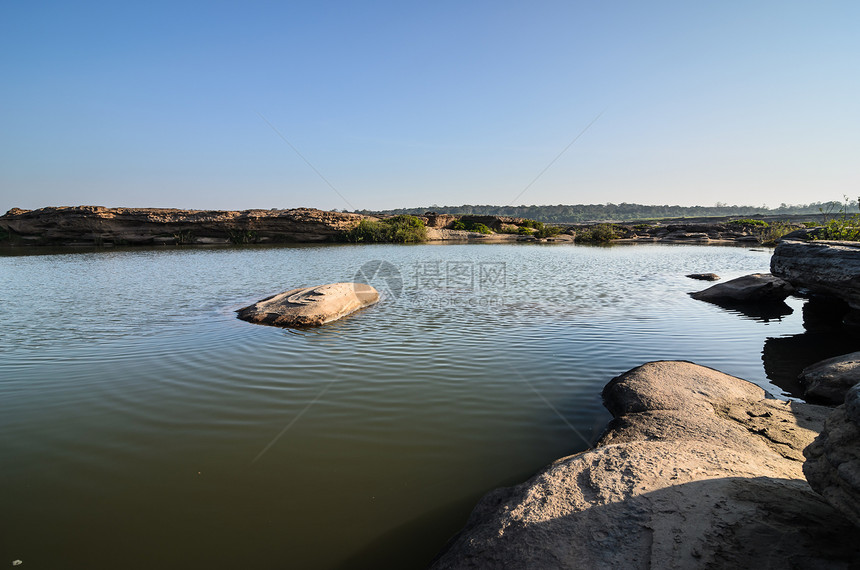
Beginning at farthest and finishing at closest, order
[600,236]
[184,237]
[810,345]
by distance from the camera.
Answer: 1. [600,236]
2. [184,237]
3. [810,345]

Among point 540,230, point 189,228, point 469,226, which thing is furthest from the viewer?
point 469,226

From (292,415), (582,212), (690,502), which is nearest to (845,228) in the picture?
(690,502)

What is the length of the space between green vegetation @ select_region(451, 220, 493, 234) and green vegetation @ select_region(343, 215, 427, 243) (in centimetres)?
1355

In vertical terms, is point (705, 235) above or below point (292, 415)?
above

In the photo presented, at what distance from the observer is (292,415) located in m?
4.96

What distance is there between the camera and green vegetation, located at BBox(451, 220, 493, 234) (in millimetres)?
55656

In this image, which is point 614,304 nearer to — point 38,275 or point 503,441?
point 503,441

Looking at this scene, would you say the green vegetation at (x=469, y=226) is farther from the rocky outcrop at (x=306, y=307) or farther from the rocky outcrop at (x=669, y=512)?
the rocky outcrop at (x=669, y=512)

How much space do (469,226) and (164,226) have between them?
115 feet

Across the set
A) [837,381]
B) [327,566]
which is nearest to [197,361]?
[327,566]

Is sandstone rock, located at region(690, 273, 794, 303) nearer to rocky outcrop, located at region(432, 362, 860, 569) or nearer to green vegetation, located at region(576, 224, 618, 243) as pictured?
rocky outcrop, located at region(432, 362, 860, 569)

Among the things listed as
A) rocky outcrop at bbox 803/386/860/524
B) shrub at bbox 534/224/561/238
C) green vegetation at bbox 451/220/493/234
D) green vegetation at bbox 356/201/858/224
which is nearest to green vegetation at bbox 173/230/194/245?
green vegetation at bbox 451/220/493/234

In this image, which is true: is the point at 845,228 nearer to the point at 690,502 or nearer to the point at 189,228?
the point at 690,502

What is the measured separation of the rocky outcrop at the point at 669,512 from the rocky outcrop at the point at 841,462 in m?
0.27
